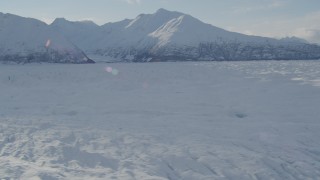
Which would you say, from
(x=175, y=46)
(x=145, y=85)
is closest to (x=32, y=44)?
(x=145, y=85)

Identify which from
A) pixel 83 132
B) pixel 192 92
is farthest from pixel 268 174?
pixel 192 92

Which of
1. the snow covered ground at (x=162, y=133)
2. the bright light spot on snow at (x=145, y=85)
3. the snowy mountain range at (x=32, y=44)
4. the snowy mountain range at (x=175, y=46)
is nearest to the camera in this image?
the snow covered ground at (x=162, y=133)

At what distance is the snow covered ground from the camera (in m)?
10.2

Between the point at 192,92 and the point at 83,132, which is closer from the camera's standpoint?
the point at 83,132

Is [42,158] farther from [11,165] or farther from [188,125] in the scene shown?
[188,125]

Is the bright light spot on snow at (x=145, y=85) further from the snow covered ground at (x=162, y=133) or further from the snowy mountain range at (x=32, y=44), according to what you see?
the snowy mountain range at (x=32, y=44)

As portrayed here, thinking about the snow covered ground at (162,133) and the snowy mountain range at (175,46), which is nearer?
the snow covered ground at (162,133)

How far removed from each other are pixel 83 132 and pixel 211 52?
160 m

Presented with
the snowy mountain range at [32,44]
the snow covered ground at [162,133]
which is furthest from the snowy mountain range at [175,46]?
the snow covered ground at [162,133]

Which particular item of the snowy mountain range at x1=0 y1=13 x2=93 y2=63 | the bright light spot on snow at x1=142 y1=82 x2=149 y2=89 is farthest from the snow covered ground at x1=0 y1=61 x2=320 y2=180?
the snowy mountain range at x1=0 y1=13 x2=93 y2=63

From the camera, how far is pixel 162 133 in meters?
13.9

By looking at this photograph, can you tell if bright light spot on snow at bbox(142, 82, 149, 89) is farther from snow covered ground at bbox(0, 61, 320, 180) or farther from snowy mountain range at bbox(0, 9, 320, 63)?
snowy mountain range at bbox(0, 9, 320, 63)

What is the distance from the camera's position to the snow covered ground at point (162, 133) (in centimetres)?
1024

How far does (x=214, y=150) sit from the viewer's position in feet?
38.6
